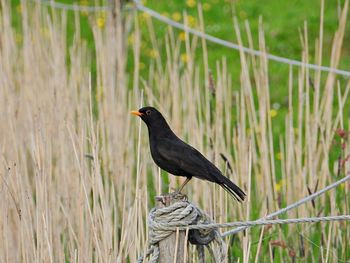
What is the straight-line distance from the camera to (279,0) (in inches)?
380

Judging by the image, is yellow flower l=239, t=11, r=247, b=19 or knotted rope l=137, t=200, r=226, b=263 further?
yellow flower l=239, t=11, r=247, b=19

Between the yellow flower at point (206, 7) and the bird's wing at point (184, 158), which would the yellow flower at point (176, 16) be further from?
the bird's wing at point (184, 158)

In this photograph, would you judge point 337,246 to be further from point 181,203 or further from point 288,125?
point 181,203

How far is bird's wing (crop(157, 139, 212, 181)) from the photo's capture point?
3.13 meters

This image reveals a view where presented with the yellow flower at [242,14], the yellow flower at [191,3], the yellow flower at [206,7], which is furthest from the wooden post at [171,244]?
the yellow flower at [206,7]

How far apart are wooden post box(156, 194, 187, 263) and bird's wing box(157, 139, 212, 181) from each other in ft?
1.10

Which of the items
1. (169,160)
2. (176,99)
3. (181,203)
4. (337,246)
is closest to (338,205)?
(337,246)

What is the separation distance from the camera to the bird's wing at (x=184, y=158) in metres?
3.13

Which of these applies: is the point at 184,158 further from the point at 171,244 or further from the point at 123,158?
the point at 123,158

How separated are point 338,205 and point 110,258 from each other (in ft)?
4.73

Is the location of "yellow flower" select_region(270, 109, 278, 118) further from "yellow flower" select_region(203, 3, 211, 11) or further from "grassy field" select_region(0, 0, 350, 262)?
"yellow flower" select_region(203, 3, 211, 11)

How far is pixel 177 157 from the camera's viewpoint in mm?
3174

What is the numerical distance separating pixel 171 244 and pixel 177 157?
46cm

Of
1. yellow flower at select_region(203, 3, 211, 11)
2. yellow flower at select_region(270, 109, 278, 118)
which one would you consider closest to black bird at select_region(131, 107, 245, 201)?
yellow flower at select_region(270, 109, 278, 118)
